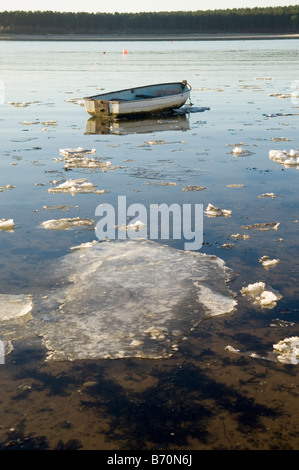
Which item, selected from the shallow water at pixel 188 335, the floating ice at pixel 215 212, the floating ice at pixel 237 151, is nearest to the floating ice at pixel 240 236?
the shallow water at pixel 188 335

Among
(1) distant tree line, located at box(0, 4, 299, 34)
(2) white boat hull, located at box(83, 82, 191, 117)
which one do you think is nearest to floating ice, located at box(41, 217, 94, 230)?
(2) white boat hull, located at box(83, 82, 191, 117)

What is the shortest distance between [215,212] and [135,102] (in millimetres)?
13562

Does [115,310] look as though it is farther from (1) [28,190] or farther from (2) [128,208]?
(1) [28,190]

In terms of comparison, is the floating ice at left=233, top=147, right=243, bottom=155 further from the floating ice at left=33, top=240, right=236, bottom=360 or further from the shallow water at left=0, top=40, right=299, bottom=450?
the floating ice at left=33, top=240, right=236, bottom=360

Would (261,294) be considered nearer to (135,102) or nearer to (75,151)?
(75,151)

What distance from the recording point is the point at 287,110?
925 inches

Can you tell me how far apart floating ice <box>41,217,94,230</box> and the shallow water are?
0.66 ft

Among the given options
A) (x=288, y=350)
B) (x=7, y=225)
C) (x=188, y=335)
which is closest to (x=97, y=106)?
(x=7, y=225)

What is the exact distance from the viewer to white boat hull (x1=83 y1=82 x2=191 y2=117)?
2136 centimetres

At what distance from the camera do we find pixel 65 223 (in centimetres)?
883

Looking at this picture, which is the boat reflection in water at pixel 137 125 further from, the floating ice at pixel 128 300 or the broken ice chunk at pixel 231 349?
the broken ice chunk at pixel 231 349

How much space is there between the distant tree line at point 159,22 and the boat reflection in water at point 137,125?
148m

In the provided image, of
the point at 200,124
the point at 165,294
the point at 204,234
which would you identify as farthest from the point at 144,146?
the point at 165,294

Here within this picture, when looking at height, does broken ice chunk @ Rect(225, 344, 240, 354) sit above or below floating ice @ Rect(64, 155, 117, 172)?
below
